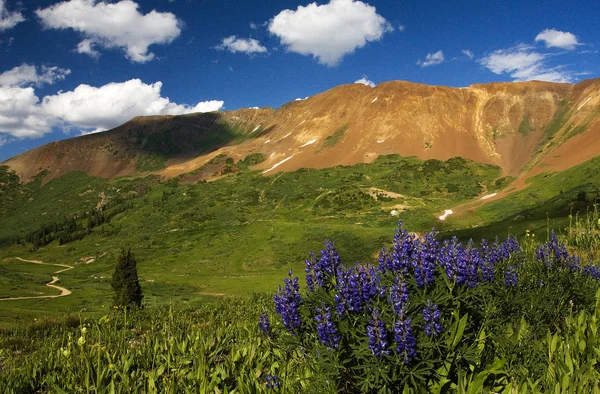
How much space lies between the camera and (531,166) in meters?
122

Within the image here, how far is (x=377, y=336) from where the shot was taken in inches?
178

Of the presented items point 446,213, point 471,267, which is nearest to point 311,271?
point 471,267

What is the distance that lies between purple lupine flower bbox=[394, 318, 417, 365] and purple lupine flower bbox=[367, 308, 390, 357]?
0.49 ft

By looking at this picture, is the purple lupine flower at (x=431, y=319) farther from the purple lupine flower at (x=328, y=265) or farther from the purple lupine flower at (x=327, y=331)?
the purple lupine flower at (x=328, y=265)

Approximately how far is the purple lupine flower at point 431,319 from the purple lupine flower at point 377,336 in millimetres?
567

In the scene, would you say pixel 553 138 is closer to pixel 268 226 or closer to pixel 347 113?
pixel 347 113

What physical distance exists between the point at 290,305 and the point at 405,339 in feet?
6.24

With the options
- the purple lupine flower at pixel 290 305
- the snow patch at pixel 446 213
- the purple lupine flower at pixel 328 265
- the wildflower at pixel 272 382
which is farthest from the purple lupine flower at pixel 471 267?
the snow patch at pixel 446 213

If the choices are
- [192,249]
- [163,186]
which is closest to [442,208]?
[192,249]

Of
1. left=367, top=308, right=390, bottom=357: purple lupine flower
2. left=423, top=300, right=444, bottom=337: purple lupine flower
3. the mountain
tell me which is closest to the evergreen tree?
left=367, top=308, right=390, bottom=357: purple lupine flower

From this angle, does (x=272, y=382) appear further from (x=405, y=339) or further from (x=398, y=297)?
(x=398, y=297)

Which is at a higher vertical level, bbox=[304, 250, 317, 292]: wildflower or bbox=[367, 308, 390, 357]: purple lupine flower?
bbox=[304, 250, 317, 292]: wildflower

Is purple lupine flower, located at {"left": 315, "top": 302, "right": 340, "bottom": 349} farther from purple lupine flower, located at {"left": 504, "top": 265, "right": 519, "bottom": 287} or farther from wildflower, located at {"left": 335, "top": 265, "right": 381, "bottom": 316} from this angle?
purple lupine flower, located at {"left": 504, "top": 265, "right": 519, "bottom": 287}

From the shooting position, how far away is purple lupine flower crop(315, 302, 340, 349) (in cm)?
487
